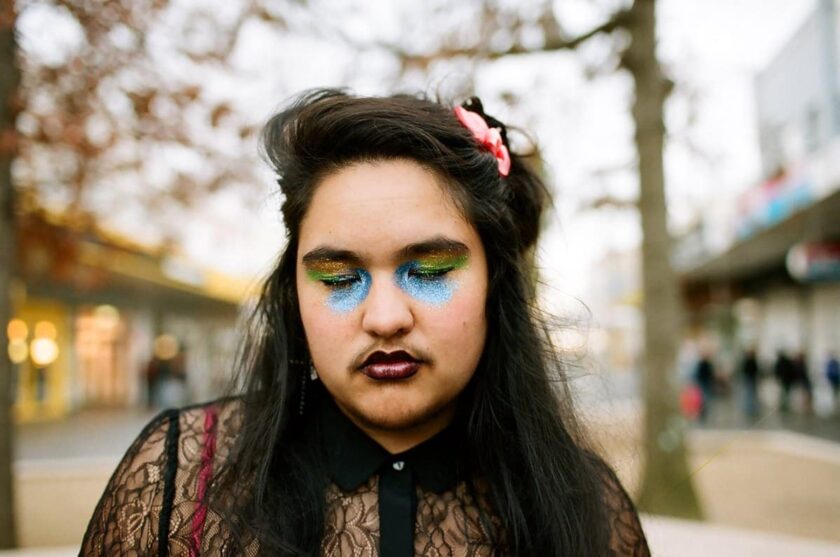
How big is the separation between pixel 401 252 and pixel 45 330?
17611 mm

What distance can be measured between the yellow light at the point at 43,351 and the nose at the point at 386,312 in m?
17.3

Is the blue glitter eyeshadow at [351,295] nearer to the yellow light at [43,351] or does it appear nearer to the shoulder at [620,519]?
the shoulder at [620,519]

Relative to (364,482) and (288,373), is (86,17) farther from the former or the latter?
(364,482)

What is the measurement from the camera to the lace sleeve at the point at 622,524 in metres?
1.59

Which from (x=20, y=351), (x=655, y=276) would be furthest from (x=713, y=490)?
(x=20, y=351)

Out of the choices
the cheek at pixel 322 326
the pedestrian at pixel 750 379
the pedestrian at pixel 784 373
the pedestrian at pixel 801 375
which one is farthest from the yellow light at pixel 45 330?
the cheek at pixel 322 326

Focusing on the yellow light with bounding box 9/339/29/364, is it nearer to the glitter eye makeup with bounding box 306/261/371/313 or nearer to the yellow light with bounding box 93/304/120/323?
the yellow light with bounding box 93/304/120/323

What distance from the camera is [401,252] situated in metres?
1.38

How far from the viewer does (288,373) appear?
159 cm

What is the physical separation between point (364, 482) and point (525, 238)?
74 cm

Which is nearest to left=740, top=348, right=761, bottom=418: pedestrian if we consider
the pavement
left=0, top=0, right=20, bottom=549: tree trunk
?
the pavement

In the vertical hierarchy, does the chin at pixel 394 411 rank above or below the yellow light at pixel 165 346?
above

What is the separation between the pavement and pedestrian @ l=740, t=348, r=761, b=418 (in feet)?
10.7

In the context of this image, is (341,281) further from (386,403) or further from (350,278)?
(386,403)
